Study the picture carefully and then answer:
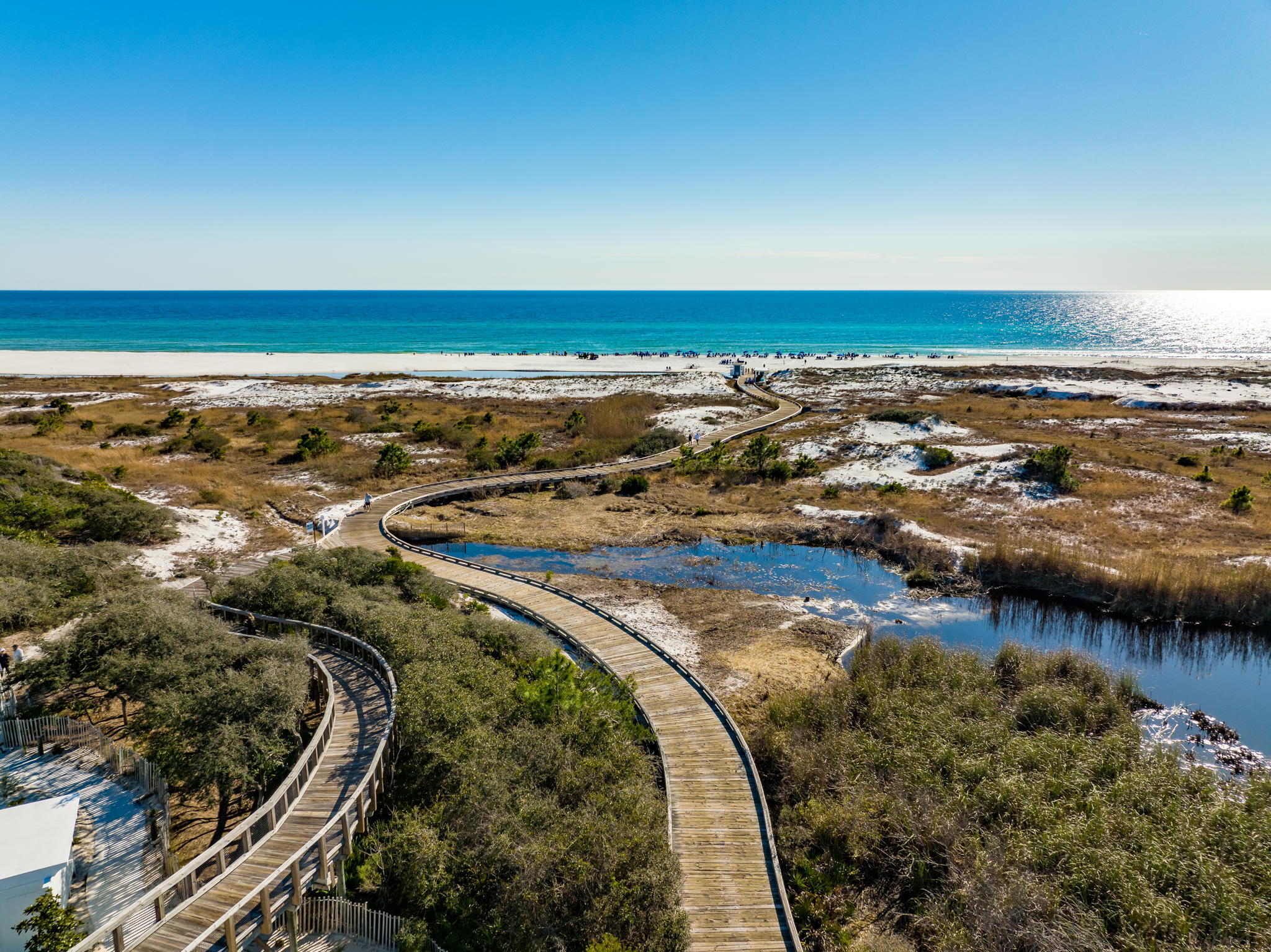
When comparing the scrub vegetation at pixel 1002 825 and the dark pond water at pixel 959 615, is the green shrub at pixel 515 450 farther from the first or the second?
the scrub vegetation at pixel 1002 825

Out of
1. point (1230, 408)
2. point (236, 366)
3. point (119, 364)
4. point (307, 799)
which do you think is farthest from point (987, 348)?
point (119, 364)

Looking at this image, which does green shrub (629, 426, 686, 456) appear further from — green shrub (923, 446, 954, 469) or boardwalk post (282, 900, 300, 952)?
boardwalk post (282, 900, 300, 952)

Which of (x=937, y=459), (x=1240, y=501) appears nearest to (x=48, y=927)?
(x=937, y=459)

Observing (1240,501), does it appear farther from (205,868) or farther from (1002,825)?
(205,868)

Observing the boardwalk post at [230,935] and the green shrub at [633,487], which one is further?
the green shrub at [633,487]

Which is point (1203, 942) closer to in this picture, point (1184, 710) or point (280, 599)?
point (1184, 710)

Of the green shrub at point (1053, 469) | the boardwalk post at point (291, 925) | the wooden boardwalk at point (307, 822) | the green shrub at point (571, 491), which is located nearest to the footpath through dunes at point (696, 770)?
the boardwalk post at point (291, 925)
